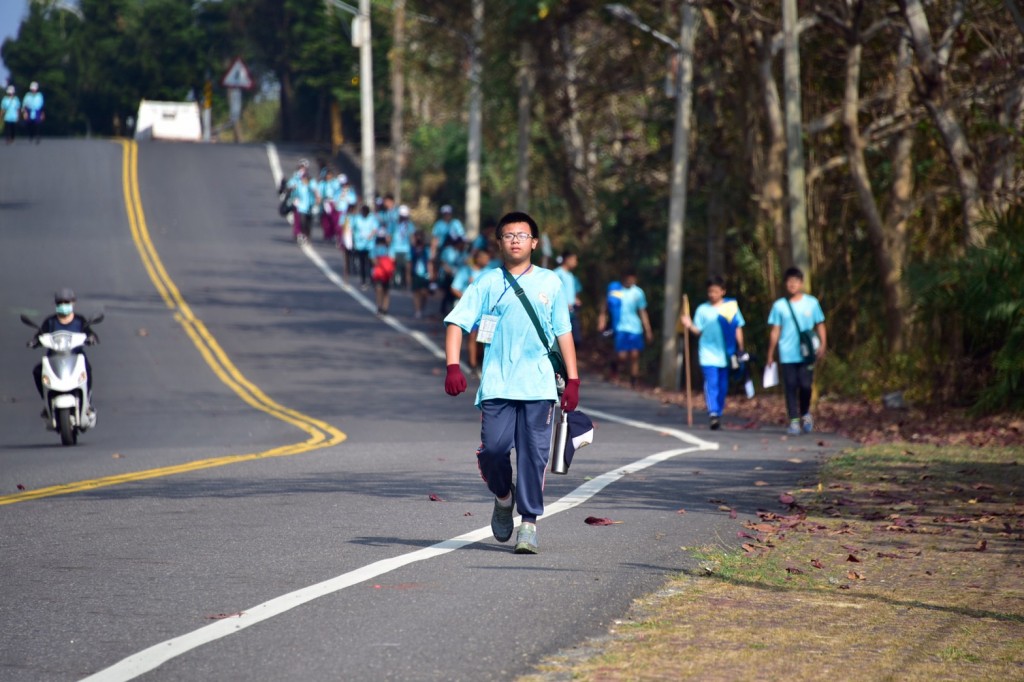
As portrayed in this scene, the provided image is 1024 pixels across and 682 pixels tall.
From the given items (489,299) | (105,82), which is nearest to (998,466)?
(489,299)

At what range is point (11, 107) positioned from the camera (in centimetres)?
5656

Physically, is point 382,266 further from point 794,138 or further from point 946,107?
point 946,107

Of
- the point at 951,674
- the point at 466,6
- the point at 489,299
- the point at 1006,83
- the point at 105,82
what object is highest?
the point at 105,82

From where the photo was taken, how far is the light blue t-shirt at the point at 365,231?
36.2m

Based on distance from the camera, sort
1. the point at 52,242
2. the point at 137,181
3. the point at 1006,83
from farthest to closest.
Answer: the point at 137,181 → the point at 52,242 → the point at 1006,83

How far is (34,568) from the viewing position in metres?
8.12

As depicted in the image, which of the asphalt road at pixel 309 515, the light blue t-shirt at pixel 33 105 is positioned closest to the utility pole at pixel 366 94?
the asphalt road at pixel 309 515

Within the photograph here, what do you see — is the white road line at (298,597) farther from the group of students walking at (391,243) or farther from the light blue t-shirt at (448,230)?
the light blue t-shirt at (448,230)

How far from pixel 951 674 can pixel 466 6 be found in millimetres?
30983

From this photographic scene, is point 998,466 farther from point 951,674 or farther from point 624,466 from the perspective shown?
point 951,674

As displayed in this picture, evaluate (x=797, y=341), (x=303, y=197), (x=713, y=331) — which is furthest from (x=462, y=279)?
(x=303, y=197)

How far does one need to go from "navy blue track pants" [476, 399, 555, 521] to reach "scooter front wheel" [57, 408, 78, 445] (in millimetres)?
9219

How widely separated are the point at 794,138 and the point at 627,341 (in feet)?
13.7

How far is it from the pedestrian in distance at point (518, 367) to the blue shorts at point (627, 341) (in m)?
16.0
